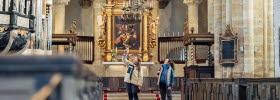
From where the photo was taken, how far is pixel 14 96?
84 cm

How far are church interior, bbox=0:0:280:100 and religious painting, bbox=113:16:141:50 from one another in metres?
0.04

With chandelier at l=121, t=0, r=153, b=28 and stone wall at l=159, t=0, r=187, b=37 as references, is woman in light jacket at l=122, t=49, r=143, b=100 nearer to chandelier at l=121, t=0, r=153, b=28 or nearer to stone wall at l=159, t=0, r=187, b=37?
chandelier at l=121, t=0, r=153, b=28

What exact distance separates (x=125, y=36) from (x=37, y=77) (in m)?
22.3

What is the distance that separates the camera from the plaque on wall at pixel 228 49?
16798 millimetres

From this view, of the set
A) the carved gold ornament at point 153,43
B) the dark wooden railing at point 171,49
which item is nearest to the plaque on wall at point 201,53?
the dark wooden railing at point 171,49

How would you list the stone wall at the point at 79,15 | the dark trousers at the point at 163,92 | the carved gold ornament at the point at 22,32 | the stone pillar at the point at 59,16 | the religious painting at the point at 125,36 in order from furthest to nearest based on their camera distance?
the stone wall at the point at 79,15 → the religious painting at the point at 125,36 → the stone pillar at the point at 59,16 → the dark trousers at the point at 163,92 → the carved gold ornament at the point at 22,32

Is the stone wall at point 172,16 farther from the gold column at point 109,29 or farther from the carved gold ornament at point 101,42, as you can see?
the carved gold ornament at point 101,42

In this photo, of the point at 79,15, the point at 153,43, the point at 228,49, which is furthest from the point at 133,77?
the point at 79,15

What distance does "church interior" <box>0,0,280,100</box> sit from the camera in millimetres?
853

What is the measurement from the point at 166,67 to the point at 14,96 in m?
10.8

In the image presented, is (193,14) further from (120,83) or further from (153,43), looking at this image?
(120,83)

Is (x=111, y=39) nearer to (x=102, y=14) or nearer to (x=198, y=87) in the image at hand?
(x=102, y=14)

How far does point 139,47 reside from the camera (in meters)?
22.9

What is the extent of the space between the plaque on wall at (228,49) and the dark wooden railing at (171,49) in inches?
232
